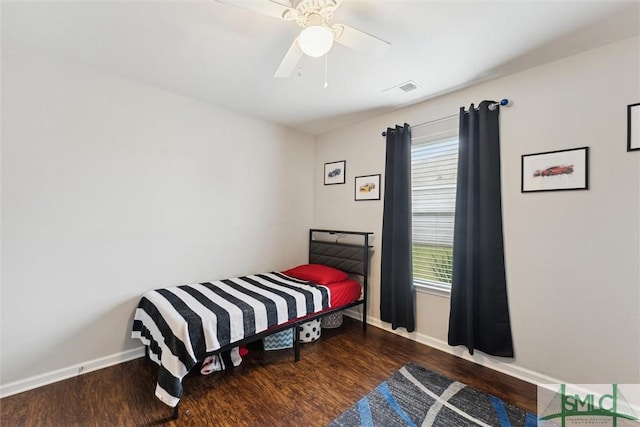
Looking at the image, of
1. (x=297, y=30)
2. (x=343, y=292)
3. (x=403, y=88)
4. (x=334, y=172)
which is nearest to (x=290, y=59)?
(x=297, y=30)

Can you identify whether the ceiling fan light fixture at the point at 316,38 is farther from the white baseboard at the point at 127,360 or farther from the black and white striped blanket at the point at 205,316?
the white baseboard at the point at 127,360

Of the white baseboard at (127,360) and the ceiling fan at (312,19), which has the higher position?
the ceiling fan at (312,19)

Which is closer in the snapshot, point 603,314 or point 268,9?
point 268,9

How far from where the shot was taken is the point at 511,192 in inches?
89.5

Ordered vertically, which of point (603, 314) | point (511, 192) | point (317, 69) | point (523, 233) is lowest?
point (603, 314)

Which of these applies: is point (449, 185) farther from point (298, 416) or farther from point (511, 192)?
point (298, 416)

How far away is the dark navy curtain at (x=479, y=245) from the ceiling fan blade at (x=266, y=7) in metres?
1.85

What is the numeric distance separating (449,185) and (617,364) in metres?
1.72

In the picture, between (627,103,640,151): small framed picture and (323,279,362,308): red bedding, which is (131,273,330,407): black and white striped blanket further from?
(627,103,640,151): small framed picture

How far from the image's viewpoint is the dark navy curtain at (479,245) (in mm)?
2297

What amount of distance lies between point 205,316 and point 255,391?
2.23ft

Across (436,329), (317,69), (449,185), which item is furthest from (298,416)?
(317,69)

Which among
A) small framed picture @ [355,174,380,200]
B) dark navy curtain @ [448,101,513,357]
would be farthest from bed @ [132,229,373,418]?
dark navy curtain @ [448,101,513,357]

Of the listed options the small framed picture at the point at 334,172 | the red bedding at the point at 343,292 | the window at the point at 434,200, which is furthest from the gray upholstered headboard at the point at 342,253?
the small framed picture at the point at 334,172
